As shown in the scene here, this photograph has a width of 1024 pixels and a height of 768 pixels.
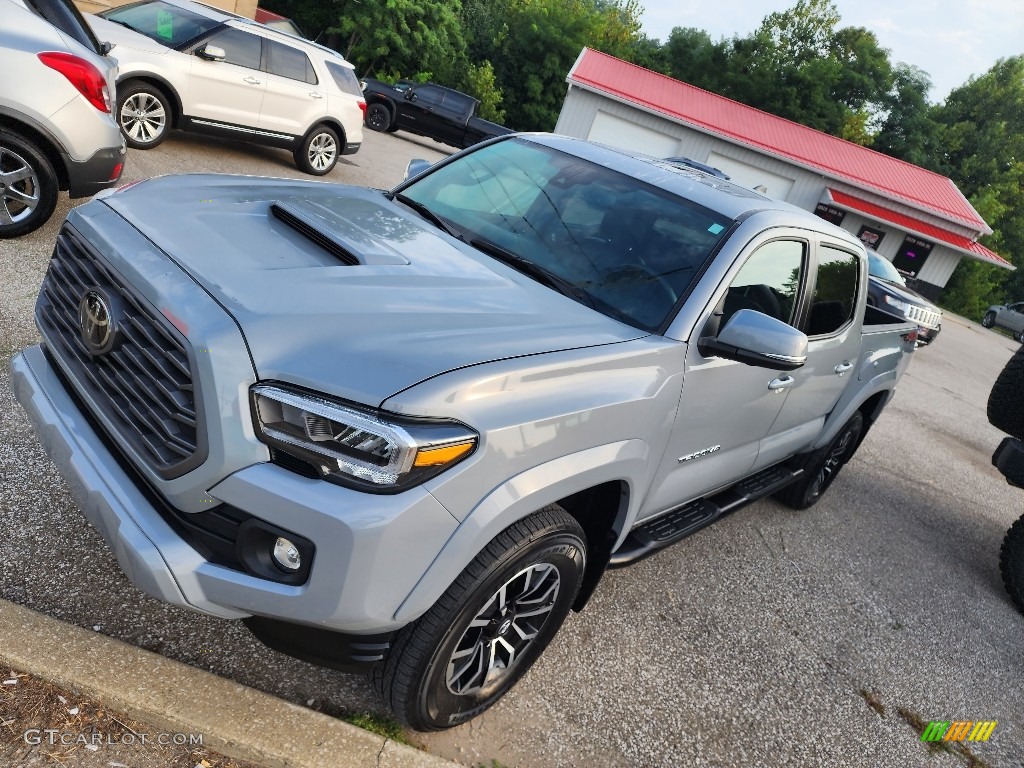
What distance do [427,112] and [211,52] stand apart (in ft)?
39.8

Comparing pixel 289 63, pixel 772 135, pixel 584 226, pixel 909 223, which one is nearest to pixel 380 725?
pixel 584 226

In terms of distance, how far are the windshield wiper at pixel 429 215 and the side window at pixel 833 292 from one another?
1800mm

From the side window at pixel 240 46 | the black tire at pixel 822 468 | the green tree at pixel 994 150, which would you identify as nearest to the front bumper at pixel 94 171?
the side window at pixel 240 46

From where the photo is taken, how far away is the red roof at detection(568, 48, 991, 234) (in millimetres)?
28031

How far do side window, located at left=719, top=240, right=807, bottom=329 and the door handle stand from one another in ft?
0.88

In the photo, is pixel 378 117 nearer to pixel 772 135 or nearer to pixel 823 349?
pixel 772 135

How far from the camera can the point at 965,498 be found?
7.19 m

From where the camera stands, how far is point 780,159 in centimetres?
2886

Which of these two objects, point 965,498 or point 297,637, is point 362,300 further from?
point 965,498

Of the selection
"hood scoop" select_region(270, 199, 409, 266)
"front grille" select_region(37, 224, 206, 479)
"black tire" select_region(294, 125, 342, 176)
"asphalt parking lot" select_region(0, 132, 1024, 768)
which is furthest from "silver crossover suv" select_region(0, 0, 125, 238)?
"black tire" select_region(294, 125, 342, 176)

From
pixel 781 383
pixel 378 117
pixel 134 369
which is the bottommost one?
pixel 378 117

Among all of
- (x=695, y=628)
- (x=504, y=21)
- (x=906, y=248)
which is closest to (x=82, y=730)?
(x=695, y=628)

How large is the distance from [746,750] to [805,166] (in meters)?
28.9

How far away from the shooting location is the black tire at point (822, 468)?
501 centimetres
